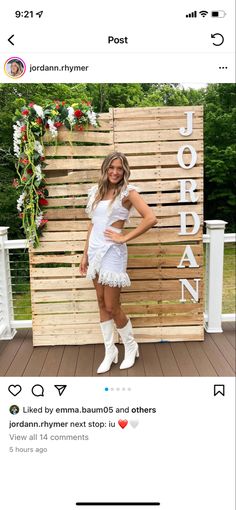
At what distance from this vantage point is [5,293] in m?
2.45

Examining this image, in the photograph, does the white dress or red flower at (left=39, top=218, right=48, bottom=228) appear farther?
red flower at (left=39, top=218, right=48, bottom=228)

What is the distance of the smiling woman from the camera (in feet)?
6.04

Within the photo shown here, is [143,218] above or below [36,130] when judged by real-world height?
below

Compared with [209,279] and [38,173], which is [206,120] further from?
[38,173]

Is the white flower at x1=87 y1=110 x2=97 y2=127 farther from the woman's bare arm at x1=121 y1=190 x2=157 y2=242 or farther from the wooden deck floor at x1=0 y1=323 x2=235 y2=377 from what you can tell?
the wooden deck floor at x1=0 y1=323 x2=235 y2=377

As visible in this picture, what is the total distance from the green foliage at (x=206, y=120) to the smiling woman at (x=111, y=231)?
2197mm
